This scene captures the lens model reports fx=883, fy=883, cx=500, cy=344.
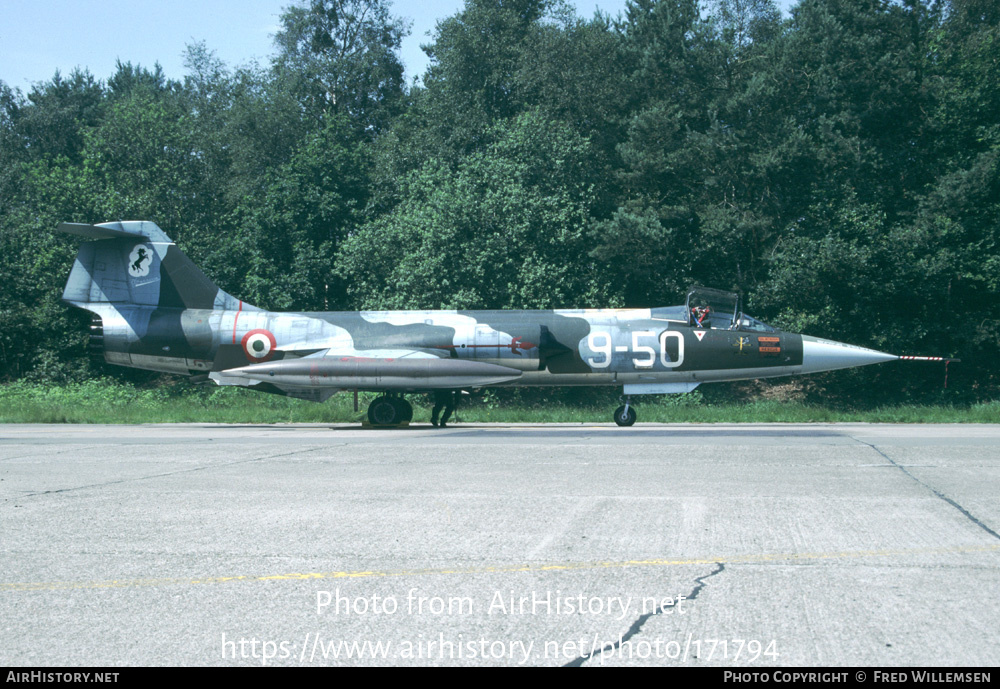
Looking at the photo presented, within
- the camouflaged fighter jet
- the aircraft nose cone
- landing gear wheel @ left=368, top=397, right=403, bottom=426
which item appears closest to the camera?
the aircraft nose cone

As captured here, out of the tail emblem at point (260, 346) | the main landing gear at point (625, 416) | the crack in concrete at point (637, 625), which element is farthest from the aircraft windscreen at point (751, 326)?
the crack in concrete at point (637, 625)

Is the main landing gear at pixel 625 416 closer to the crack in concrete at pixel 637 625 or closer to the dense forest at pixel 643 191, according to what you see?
the dense forest at pixel 643 191

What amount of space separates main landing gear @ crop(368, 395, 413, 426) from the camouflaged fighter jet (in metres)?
0.03

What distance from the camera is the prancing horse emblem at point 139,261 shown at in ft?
78.9

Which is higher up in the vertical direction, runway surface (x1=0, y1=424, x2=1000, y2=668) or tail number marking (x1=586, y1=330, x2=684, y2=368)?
tail number marking (x1=586, y1=330, x2=684, y2=368)

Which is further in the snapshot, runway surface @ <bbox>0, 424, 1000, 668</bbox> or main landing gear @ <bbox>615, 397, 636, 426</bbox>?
main landing gear @ <bbox>615, 397, 636, 426</bbox>

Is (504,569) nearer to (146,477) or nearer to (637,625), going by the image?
(637,625)

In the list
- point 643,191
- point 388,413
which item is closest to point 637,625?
point 388,413

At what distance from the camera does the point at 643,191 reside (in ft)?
117

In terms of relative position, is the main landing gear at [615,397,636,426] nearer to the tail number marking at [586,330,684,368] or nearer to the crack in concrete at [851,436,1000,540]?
the tail number marking at [586,330,684,368]

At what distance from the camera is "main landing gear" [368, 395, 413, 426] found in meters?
22.1

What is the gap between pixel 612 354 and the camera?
857 inches

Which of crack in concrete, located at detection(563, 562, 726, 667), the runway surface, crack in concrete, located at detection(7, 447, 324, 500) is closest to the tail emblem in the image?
crack in concrete, located at detection(7, 447, 324, 500)

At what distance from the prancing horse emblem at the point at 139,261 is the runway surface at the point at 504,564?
13.2 metres
